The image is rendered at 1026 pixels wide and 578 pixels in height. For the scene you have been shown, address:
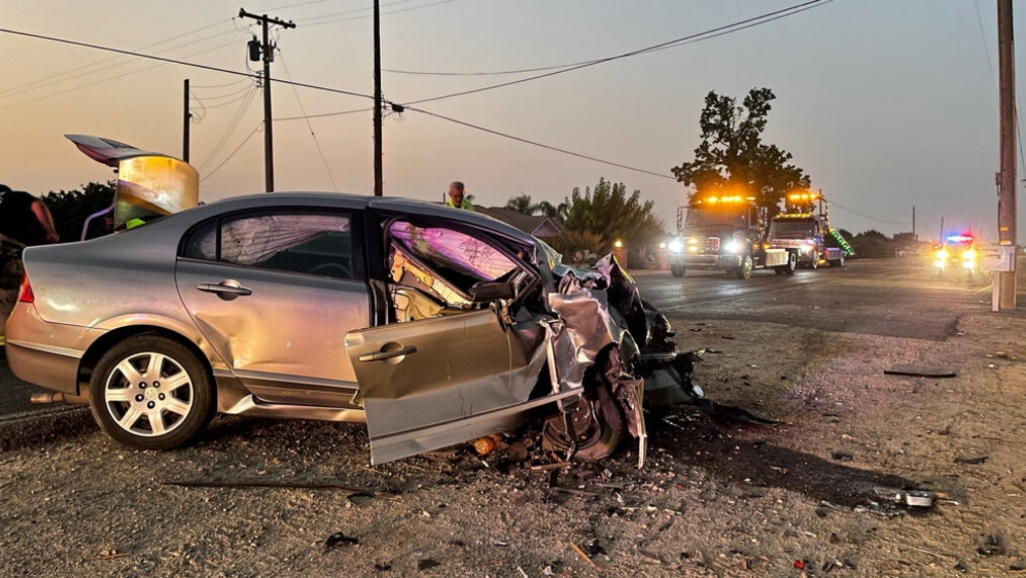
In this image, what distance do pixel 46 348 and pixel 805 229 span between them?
106 ft

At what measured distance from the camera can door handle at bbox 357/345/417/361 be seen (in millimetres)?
3518

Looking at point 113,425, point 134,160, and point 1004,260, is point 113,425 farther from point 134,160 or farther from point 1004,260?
point 1004,260

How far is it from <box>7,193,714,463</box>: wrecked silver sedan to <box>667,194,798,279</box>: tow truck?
65.5ft

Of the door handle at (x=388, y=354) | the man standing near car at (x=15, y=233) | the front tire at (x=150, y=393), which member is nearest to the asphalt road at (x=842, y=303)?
the door handle at (x=388, y=354)

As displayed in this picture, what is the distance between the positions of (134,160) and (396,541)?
4.79 metres

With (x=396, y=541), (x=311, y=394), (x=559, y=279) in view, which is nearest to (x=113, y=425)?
(x=311, y=394)

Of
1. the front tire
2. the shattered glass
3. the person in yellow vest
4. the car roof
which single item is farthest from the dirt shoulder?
the person in yellow vest

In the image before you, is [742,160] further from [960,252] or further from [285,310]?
[285,310]

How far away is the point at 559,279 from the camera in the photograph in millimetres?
4164

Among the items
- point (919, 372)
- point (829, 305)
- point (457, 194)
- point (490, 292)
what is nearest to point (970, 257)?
point (829, 305)

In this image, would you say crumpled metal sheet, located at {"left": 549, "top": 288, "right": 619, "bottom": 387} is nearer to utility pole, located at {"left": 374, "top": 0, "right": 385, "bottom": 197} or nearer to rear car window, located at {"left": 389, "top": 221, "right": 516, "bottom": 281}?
rear car window, located at {"left": 389, "top": 221, "right": 516, "bottom": 281}

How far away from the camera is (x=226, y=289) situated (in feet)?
13.0

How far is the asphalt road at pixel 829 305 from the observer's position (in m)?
9.66

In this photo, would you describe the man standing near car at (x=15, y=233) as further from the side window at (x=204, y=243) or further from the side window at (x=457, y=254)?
the side window at (x=457, y=254)
